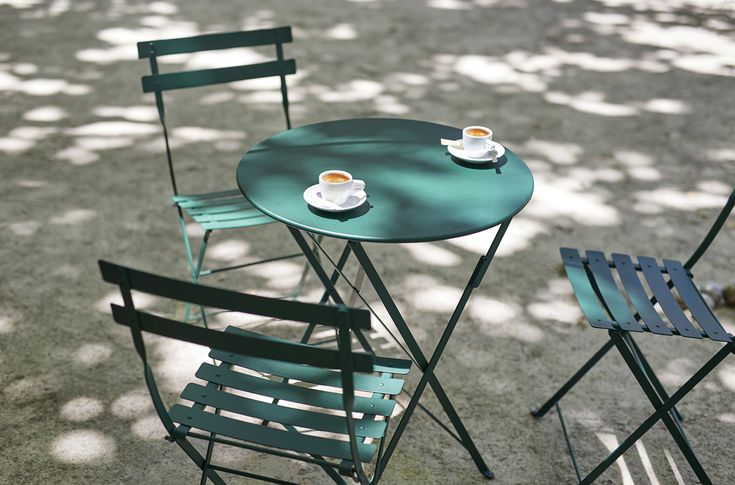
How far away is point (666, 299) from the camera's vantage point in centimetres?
242

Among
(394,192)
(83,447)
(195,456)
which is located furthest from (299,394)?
(83,447)

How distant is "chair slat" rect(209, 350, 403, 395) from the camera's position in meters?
2.09

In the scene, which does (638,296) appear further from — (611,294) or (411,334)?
(411,334)

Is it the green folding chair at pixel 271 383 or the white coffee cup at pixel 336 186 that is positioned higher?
→ the white coffee cup at pixel 336 186

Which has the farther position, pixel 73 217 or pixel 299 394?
pixel 73 217

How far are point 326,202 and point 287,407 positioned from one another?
23.6 inches

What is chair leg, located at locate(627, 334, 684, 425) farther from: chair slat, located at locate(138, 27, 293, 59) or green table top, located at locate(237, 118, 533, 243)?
chair slat, located at locate(138, 27, 293, 59)

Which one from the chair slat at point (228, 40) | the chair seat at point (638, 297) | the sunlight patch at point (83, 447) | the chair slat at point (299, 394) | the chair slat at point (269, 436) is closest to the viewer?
the chair slat at point (269, 436)

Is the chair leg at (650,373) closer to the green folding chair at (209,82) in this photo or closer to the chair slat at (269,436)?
the chair slat at (269,436)

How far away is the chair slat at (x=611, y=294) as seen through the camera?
2.25m

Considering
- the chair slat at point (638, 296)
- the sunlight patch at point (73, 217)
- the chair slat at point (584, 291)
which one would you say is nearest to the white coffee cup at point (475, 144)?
the chair slat at point (584, 291)

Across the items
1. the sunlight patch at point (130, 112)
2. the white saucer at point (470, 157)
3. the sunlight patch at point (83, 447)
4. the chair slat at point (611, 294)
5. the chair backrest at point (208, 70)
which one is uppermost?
the chair backrest at point (208, 70)

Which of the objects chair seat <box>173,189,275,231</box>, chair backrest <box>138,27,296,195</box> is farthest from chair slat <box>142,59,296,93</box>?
chair seat <box>173,189,275,231</box>

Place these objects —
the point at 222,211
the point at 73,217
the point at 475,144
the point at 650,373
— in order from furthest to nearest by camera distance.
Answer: the point at 73,217, the point at 222,211, the point at 650,373, the point at 475,144
